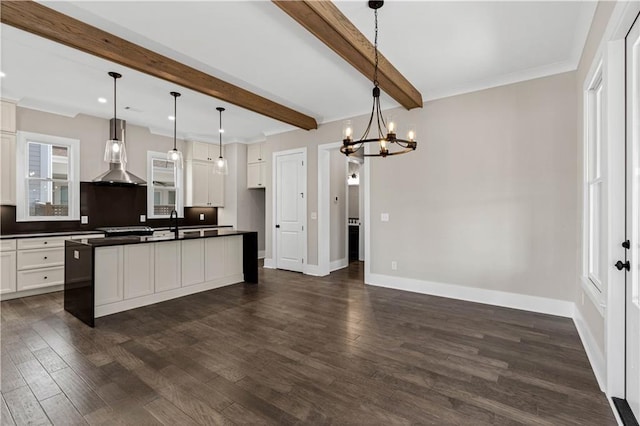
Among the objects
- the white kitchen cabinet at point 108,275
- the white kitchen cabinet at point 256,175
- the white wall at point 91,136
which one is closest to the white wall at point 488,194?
the white kitchen cabinet at point 256,175

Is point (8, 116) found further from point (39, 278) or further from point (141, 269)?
point (141, 269)

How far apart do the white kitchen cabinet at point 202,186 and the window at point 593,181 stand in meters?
6.33

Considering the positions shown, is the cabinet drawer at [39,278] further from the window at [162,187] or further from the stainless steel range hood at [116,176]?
the window at [162,187]

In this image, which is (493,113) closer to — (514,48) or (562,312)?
(514,48)

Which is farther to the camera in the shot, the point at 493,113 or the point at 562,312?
the point at 493,113

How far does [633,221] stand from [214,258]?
15.7 ft

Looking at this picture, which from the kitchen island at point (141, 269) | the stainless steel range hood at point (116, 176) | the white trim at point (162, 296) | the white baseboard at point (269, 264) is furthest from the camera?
the white baseboard at point (269, 264)

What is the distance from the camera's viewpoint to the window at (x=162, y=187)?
254 inches

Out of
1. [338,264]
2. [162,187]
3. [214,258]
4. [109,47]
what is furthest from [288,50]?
[162,187]

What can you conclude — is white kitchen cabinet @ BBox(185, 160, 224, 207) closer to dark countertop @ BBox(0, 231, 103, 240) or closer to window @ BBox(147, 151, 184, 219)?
window @ BBox(147, 151, 184, 219)

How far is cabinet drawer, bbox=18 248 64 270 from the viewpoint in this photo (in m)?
4.48

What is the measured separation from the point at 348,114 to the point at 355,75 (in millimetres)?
1542

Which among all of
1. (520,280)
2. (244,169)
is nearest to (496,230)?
(520,280)

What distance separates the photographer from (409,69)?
3805 mm
